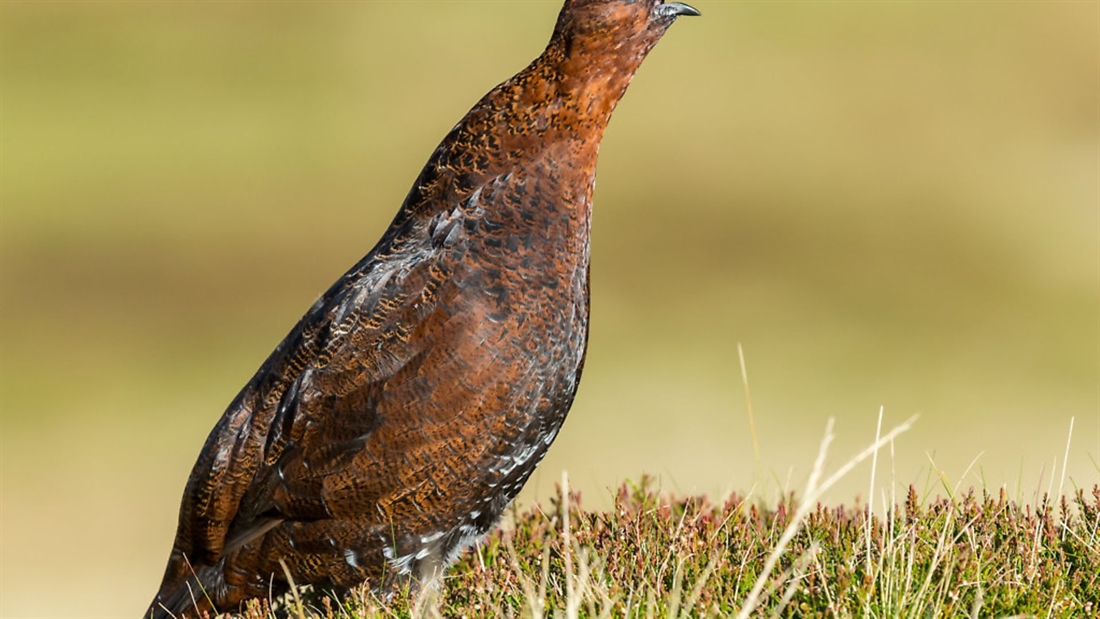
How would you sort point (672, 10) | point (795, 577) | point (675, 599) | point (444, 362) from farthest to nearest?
point (672, 10) < point (444, 362) < point (795, 577) < point (675, 599)

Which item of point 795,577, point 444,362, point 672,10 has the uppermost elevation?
point 672,10

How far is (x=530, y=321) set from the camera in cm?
506

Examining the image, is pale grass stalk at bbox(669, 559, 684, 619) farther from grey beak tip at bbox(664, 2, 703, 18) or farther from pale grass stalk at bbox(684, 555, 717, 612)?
grey beak tip at bbox(664, 2, 703, 18)

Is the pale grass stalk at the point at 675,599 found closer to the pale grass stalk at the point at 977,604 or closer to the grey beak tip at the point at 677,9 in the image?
the pale grass stalk at the point at 977,604

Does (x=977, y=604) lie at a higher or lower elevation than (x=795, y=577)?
lower

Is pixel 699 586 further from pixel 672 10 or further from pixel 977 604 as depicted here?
pixel 672 10

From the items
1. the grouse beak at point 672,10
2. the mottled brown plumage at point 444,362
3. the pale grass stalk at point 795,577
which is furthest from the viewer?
the grouse beak at point 672,10

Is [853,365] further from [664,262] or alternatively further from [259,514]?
[259,514]

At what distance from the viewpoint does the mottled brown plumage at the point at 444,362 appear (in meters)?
5.08

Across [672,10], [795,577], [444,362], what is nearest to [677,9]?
[672,10]

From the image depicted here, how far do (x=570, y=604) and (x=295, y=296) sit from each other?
60.9ft

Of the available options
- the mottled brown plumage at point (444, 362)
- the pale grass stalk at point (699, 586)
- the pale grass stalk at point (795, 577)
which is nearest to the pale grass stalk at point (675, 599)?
the pale grass stalk at point (699, 586)

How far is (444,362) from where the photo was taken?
509 centimetres

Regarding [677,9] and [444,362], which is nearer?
[444,362]
